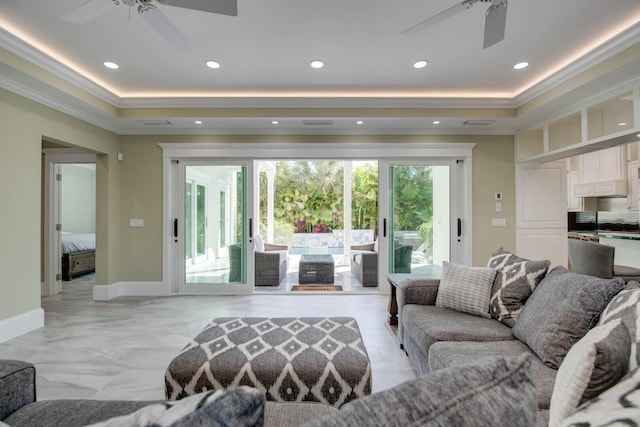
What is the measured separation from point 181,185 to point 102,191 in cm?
108

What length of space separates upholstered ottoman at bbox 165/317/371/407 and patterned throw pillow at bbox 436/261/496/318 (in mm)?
983

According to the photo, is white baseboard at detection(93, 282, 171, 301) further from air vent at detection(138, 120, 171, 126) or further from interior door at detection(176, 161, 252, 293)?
air vent at detection(138, 120, 171, 126)

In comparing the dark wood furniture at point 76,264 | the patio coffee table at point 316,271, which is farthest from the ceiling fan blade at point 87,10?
the dark wood furniture at point 76,264

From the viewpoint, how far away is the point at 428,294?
264cm

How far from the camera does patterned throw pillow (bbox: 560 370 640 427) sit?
62 cm

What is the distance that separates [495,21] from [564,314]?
6.38ft

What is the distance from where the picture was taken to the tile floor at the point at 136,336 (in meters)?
2.24

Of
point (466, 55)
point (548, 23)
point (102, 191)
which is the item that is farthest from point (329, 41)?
point (102, 191)

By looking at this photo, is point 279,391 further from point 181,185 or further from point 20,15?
point 181,185

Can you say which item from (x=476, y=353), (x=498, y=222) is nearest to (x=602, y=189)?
(x=498, y=222)

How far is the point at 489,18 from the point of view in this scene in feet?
6.91

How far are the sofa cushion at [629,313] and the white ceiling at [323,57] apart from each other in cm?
219

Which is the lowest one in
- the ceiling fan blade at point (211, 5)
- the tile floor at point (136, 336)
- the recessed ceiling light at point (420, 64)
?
the tile floor at point (136, 336)

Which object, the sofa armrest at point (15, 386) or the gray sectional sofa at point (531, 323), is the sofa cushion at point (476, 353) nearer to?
the gray sectional sofa at point (531, 323)
